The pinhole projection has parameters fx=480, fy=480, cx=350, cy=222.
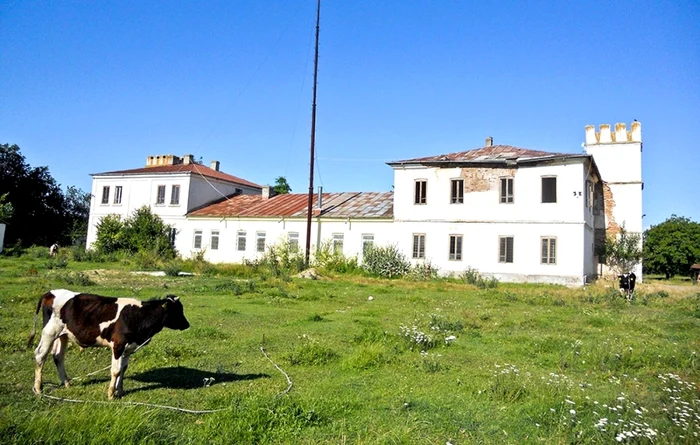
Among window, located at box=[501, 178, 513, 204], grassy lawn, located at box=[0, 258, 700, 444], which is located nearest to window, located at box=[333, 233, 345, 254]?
window, located at box=[501, 178, 513, 204]

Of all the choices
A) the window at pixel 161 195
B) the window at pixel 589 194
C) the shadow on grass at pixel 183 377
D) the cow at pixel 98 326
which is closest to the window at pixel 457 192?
the window at pixel 589 194

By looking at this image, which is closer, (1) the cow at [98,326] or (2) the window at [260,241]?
(1) the cow at [98,326]

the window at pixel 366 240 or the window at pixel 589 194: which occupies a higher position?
the window at pixel 589 194

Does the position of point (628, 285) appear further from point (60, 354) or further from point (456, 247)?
point (60, 354)

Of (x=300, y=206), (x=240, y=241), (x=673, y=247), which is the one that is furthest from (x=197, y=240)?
(x=673, y=247)

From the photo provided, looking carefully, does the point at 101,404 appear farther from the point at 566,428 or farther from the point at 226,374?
the point at 566,428

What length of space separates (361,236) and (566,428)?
2667 centimetres

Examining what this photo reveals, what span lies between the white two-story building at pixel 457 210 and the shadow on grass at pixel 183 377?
75.3ft

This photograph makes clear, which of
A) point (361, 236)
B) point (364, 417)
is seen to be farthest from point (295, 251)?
point (364, 417)

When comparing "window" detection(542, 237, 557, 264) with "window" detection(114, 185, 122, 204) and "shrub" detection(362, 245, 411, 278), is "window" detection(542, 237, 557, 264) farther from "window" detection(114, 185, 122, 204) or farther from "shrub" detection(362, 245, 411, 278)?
"window" detection(114, 185, 122, 204)

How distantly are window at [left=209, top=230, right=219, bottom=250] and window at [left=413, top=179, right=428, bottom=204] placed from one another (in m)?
15.5

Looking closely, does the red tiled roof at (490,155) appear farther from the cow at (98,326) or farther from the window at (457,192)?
the cow at (98,326)

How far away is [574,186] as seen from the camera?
26.1m

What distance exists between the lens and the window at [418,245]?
2950 centimetres
